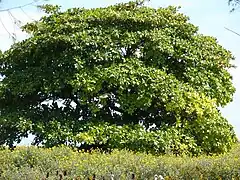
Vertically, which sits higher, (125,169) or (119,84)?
(119,84)

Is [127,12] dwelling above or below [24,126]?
above

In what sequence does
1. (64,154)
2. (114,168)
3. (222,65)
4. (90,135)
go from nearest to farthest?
(114,168)
(64,154)
(90,135)
(222,65)

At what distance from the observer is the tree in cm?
1071

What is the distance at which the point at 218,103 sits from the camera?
11.9m

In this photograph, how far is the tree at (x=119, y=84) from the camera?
35.1 ft

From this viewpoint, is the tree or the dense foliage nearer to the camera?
the dense foliage

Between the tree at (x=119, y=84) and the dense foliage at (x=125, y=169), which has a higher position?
the tree at (x=119, y=84)

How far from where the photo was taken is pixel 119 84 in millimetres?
10711

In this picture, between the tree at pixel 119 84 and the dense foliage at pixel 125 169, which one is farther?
the tree at pixel 119 84

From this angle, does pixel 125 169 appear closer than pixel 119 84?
Yes

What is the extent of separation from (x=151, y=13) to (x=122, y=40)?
3.95ft

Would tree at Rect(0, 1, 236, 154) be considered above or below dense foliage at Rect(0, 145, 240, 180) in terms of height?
above

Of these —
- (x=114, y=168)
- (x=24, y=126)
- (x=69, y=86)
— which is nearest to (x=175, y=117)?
(x=69, y=86)

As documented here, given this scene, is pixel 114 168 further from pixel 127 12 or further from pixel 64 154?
pixel 127 12
